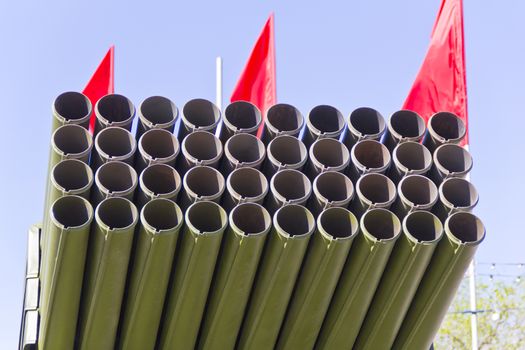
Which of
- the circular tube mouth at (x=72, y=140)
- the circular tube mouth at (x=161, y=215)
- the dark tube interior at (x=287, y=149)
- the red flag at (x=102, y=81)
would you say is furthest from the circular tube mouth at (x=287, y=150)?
the red flag at (x=102, y=81)

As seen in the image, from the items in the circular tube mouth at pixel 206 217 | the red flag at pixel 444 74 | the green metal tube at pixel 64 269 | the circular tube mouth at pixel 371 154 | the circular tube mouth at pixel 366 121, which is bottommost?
the green metal tube at pixel 64 269

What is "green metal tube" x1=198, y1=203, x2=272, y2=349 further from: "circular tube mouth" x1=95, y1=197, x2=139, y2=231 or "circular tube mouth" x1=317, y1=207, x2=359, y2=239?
"circular tube mouth" x1=95, y1=197, x2=139, y2=231

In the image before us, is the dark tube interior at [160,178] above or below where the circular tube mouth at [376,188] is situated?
below

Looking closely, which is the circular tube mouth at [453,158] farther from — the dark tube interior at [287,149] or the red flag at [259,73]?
the red flag at [259,73]

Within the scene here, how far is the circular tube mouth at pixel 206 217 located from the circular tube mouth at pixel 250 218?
103 mm

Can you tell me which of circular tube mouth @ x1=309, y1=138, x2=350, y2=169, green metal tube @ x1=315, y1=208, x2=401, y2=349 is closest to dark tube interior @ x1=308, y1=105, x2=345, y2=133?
circular tube mouth @ x1=309, y1=138, x2=350, y2=169

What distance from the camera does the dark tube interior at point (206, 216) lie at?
9516 millimetres

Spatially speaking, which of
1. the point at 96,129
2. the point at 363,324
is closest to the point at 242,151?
the point at 96,129

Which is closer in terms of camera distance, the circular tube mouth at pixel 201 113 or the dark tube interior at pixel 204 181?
the dark tube interior at pixel 204 181

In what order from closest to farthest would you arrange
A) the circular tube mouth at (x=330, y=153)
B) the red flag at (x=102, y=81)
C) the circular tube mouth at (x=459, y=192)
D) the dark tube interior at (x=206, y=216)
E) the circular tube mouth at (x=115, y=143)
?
the dark tube interior at (x=206, y=216) < the circular tube mouth at (x=115, y=143) < the circular tube mouth at (x=459, y=192) < the circular tube mouth at (x=330, y=153) < the red flag at (x=102, y=81)

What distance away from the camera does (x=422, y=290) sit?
33.1 feet

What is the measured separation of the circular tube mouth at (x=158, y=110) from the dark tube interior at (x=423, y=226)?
8.04 feet

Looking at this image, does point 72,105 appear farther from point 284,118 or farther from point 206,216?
point 284,118

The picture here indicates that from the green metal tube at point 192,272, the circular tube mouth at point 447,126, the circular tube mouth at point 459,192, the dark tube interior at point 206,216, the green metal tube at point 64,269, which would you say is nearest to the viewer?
the green metal tube at point 64,269
